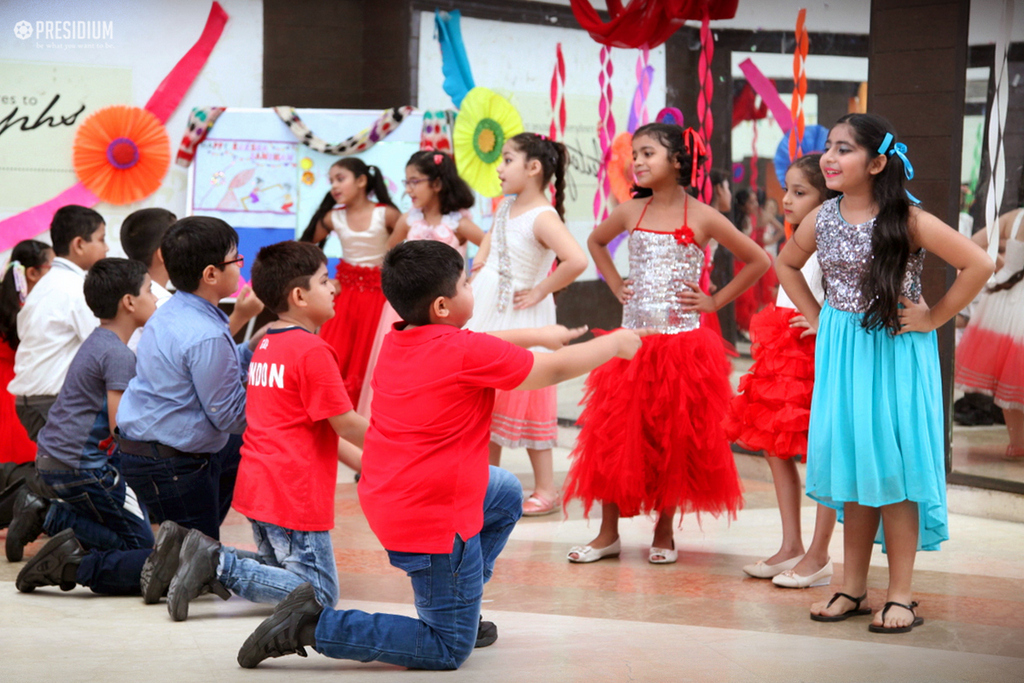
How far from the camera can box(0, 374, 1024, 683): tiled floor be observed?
8.19ft

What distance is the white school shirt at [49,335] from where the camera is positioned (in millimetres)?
3779

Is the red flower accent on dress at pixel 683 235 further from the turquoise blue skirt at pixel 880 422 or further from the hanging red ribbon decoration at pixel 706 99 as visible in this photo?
the hanging red ribbon decoration at pixel 706 99

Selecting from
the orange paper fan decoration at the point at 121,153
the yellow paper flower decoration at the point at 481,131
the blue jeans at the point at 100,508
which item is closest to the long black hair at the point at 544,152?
the yellow paper flower decoration at the point at 481,131

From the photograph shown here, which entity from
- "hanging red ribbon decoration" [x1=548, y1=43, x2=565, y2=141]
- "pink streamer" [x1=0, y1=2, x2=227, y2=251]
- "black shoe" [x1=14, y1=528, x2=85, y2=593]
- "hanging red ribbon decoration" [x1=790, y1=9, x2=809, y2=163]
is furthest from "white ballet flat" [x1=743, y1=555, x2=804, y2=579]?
"pink streamer" [x1=0, y1=2, x2=227, y2=251]

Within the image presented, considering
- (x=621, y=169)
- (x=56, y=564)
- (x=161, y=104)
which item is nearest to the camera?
(x=56, y=564)

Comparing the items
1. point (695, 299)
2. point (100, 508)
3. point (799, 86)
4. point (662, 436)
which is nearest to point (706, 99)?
point (799, 86)

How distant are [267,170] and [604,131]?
2.01 m

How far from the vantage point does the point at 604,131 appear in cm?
619

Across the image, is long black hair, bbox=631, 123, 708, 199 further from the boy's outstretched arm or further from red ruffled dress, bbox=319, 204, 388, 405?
red ruffled dress, bbox=319, 204, 388, 405

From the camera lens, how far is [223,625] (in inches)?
114

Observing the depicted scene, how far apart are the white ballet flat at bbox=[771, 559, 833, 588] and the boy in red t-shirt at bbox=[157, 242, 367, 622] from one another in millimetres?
1396

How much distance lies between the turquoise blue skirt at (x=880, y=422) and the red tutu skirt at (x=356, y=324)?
8.86 ft

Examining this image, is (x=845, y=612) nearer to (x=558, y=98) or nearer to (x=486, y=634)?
(x=486, y=634)

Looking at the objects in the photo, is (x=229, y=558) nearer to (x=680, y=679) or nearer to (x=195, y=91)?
(x=680, y=679)
